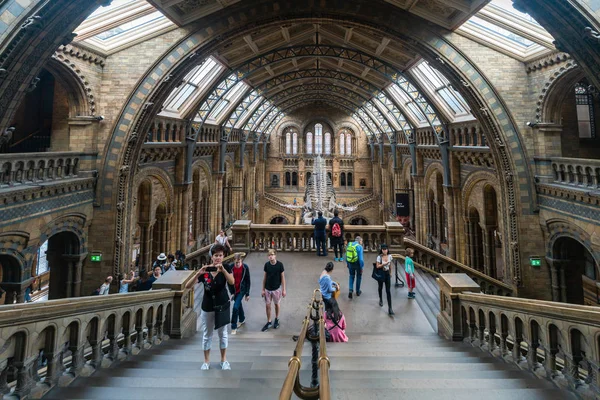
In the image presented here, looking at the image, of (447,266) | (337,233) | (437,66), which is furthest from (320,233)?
(437,66)

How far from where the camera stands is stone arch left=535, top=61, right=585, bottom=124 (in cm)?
1093

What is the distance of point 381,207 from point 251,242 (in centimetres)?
2481

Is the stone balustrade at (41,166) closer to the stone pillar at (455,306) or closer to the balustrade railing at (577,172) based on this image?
the stone pillar at (455,306)

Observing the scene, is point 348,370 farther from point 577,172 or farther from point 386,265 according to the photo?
point 577,172

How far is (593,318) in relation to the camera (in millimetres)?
3469

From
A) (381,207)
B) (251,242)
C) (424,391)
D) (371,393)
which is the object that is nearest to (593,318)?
(424,391)

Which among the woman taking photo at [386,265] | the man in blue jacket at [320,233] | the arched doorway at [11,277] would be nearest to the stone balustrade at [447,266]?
the man in blue jacket at [320,233]

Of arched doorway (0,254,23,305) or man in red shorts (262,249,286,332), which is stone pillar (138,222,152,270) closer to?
arched doorway (0,254,23,305)

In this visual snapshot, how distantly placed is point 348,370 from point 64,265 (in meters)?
10.5

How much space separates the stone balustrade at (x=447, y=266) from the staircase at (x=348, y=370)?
4237 millimetres

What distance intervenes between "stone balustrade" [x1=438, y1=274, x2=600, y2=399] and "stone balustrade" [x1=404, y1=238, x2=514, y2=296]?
17.5 ft

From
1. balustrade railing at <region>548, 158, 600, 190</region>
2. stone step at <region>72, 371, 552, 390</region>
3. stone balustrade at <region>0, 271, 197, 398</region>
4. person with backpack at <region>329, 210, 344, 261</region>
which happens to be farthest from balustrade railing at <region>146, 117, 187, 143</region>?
balustrade railing at <region>548, 158, 600, 190</region>

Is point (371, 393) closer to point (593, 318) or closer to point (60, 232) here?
point (593, 318)

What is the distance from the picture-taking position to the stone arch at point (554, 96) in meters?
10.9
